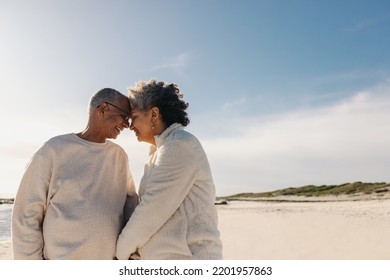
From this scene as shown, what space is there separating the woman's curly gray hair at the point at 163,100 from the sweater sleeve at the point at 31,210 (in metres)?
0.73

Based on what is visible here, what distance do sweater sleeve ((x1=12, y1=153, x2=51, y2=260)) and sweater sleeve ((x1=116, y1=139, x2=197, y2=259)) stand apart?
53 cm

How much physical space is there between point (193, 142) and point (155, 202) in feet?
1.49

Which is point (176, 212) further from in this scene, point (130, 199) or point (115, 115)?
point (115, 115)

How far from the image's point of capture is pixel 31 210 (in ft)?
9.07

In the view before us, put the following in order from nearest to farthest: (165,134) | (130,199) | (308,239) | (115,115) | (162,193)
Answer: (162,193)
(165,134)
(115,115)
(130,199)
(308,239)

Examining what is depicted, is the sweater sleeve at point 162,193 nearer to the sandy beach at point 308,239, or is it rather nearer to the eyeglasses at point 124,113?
the eyeglasses at point 124,113

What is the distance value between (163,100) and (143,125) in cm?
22

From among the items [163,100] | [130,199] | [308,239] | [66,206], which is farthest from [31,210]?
[308,239]

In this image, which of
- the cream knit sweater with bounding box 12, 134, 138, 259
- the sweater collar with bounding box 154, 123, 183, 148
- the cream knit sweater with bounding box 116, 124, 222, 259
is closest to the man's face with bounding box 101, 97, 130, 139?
the cream knit sweater with bounding box 12, 134, 138, 259

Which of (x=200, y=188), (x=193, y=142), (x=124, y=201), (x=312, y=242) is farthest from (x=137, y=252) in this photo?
(x=312, y=242)

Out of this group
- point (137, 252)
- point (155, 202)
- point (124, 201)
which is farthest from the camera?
point (124, 201)

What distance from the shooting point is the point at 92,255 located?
2.84 m

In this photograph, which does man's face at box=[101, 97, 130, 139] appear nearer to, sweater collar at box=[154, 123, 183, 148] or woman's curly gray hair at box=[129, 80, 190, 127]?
woman's curly gray hair at box=[129, 80, 190, 127]
